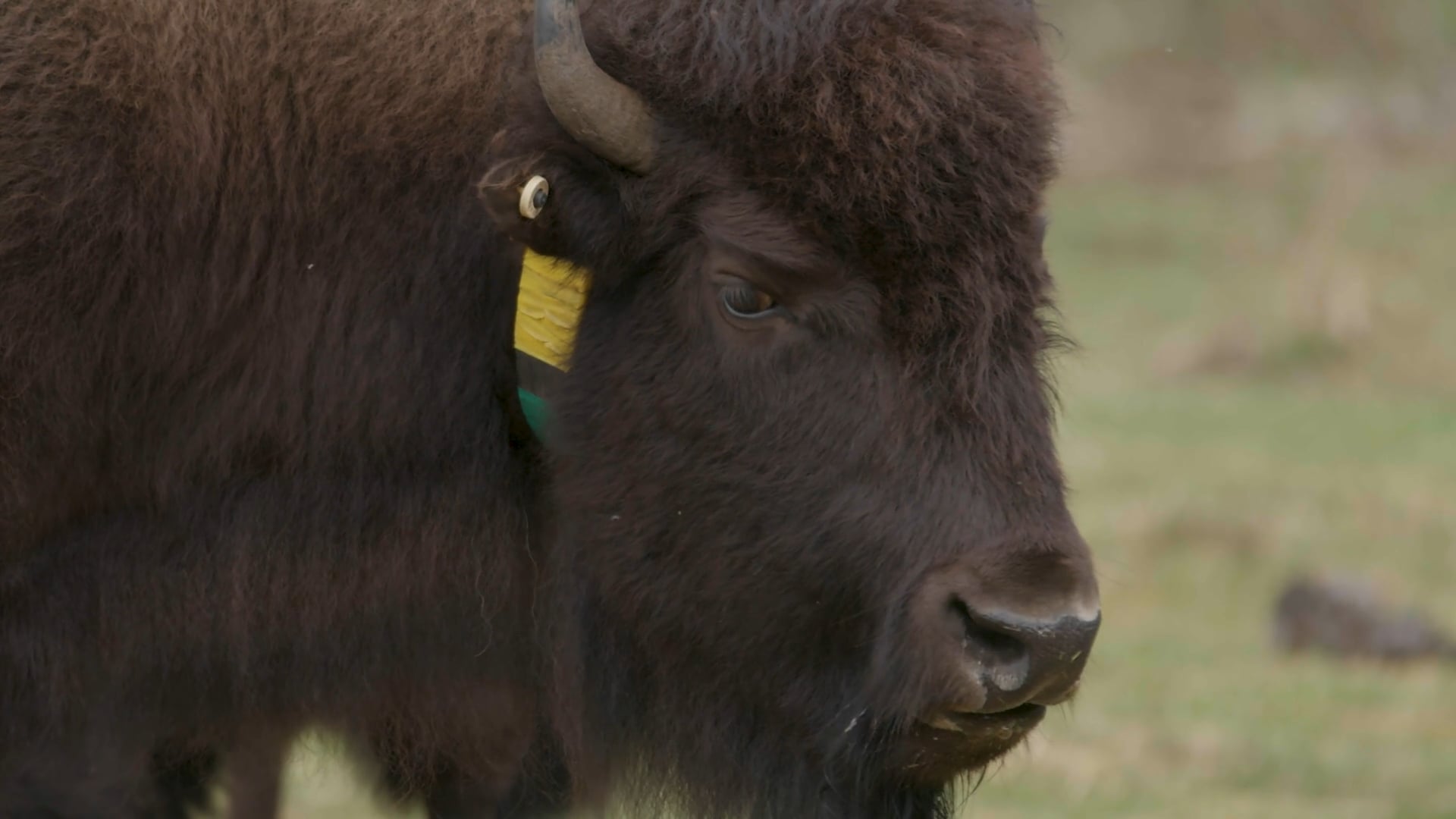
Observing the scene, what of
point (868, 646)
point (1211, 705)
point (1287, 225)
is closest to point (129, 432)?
point (868, 646)

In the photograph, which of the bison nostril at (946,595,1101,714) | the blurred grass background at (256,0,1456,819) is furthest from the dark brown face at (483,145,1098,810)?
the blurred grass background at (256,0,1456,819)

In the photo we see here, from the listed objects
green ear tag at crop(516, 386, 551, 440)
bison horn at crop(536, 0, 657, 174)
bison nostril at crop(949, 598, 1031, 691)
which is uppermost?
bison horn at crop(536, 0, 657, 174)

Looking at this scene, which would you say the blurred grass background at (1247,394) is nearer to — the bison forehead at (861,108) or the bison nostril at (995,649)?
the bison forehead at (861,108)

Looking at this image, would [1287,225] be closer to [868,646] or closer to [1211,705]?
[1211,705]

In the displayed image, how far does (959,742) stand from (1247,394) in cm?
1135

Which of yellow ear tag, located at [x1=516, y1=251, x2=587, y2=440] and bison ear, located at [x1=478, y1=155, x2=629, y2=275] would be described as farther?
yellow ear tag, located at [x1=516, y1=251, x2=587, y2=440]

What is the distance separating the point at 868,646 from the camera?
308 centimetres

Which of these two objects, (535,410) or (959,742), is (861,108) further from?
(959,742)

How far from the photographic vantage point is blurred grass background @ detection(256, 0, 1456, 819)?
6418 mm

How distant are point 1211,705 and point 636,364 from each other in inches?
182

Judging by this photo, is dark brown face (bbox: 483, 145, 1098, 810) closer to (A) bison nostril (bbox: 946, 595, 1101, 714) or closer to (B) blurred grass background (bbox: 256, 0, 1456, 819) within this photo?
(A) bison nostril (bbox: 946, 595, 1101, 714)

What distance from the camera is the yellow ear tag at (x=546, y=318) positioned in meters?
3.25

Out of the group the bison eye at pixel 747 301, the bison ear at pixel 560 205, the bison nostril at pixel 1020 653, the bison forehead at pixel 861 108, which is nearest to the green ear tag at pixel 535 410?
the bison ear at pixel 560 205

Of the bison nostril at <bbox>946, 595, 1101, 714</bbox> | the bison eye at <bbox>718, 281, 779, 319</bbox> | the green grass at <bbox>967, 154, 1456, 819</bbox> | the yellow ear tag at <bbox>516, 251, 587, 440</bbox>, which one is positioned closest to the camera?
the bison nostril at <bbox>946, 595, 1101, 714</bbox>
